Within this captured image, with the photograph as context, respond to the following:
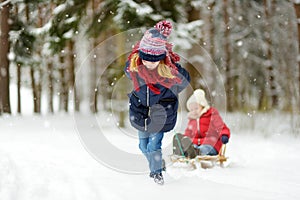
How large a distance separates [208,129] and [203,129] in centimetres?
10

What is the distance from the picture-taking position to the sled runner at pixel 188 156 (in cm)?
619

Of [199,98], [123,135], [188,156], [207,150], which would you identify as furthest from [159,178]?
[123,135]

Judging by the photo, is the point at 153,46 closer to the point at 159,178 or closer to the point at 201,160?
the point at 159,178

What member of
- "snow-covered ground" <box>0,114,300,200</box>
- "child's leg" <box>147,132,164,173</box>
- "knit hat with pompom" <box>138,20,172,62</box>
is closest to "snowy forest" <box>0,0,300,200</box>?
"snow-covered ground" <box>0,114,300,200</box>

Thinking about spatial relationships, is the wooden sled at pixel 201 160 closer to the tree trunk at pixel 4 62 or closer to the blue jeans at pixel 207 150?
the blue jeans at pixel 207 150

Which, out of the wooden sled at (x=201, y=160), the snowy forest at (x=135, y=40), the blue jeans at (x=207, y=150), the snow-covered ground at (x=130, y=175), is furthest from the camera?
the snowy forest at (x=135, y=40)

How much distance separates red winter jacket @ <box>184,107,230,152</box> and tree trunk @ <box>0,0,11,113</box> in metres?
9.56

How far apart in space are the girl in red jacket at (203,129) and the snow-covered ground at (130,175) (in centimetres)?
35

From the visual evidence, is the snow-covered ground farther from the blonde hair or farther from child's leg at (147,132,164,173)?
the blonde hair

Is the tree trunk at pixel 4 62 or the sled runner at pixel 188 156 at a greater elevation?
the tree trunk at pixel 4 62

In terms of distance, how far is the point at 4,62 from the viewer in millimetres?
14492

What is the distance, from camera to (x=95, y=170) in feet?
18.8

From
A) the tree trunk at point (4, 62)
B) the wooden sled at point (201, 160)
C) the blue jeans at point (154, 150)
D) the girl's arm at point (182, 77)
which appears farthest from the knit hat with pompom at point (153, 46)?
the tree trunk at point (4, 62)

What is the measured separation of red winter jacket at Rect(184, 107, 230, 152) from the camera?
6645 millimetres
